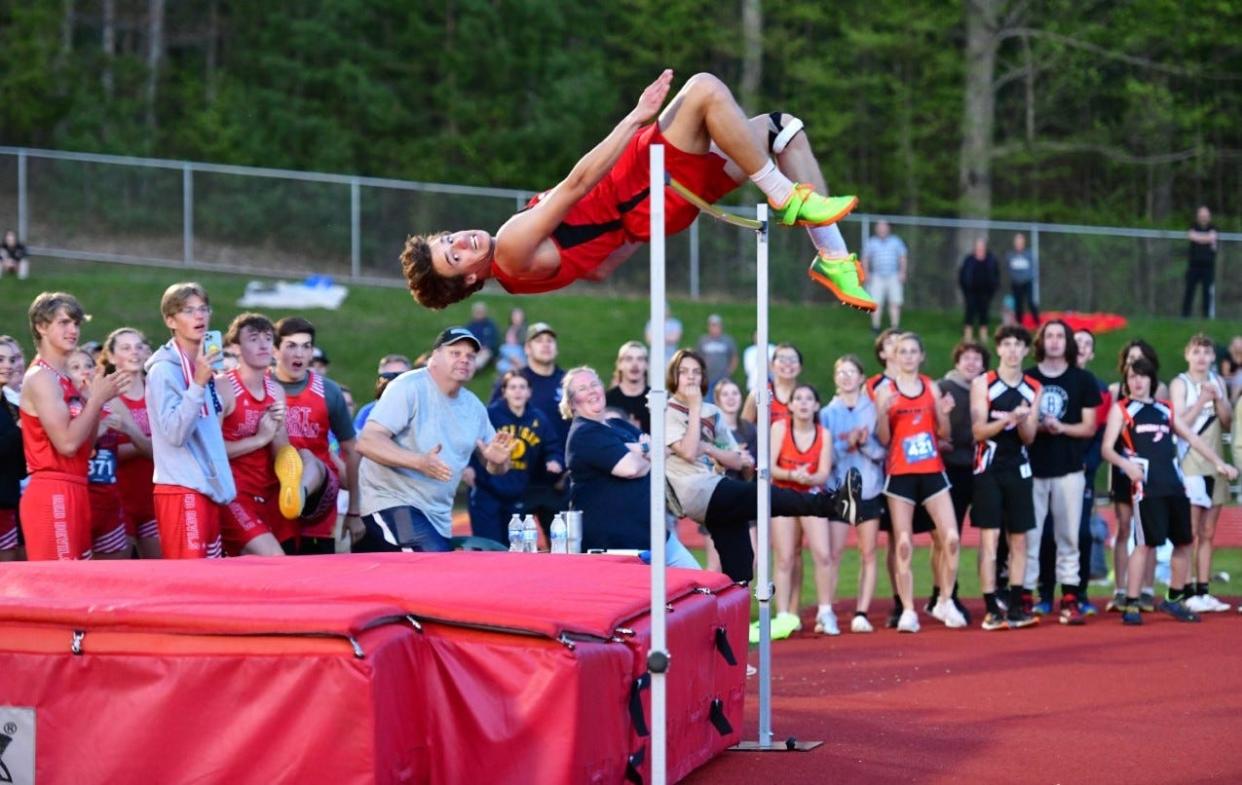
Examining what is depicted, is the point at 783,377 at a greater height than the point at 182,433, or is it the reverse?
the point at 783,377

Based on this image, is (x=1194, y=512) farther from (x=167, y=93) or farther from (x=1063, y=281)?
(x=167, y=93)

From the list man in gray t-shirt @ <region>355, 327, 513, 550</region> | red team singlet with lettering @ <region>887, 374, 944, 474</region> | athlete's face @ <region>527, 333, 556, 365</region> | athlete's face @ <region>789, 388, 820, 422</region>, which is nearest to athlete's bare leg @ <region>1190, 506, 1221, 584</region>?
red team singlet with lettering @ <region>887, 374, 944, 474</region>

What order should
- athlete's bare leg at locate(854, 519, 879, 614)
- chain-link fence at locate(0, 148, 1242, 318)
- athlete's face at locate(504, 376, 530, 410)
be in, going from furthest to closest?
1. chain-link fence at locate(0, 148, 1242, 318)
2. athlete's bare leg at locate(854, 519, 879, 614)
3. athlete's face at locate(504, 376, 530, 410)

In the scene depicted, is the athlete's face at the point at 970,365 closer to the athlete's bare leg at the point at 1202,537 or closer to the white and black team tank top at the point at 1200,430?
the white and black team tank top at the point at 1200,430

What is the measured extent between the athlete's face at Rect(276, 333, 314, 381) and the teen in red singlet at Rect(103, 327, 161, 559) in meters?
0.66

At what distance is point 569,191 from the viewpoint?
566 centimetres

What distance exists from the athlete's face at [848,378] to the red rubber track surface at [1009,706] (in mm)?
1557

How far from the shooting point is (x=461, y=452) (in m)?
8.14

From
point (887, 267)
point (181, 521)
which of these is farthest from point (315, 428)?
A: point (887, 267)

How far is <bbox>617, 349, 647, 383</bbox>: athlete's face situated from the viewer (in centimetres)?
997

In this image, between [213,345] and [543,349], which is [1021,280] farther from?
[213,345]

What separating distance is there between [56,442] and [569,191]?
279cm

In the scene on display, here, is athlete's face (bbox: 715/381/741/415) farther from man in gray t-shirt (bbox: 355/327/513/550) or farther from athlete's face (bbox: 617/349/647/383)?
man in gray t-shirt (bbox: 355/327/513/550)

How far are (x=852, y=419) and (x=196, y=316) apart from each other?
469 cm
